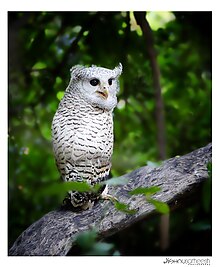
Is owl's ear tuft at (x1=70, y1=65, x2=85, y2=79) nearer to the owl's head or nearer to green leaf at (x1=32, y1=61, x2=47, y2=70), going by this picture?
the owl's head

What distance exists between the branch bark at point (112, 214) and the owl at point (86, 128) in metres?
0.05

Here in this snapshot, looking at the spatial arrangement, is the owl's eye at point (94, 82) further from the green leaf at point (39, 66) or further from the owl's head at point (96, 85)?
the green leaf at point (39, 66)

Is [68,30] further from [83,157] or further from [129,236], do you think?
[129,236]

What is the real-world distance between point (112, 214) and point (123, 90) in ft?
1.19

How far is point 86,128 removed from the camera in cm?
115

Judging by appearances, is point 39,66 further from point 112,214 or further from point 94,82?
point 112,214

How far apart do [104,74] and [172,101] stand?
1.53 feet

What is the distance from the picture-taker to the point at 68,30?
4.69ft

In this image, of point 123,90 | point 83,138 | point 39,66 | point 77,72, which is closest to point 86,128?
point 83,138

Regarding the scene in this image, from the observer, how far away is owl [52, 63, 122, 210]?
3.74 feet

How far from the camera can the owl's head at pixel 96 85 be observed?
1.14 m

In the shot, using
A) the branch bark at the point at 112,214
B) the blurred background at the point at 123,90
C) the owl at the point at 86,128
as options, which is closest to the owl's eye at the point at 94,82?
the owl at the point at 86,128

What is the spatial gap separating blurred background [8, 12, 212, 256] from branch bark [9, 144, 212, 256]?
59 mm
